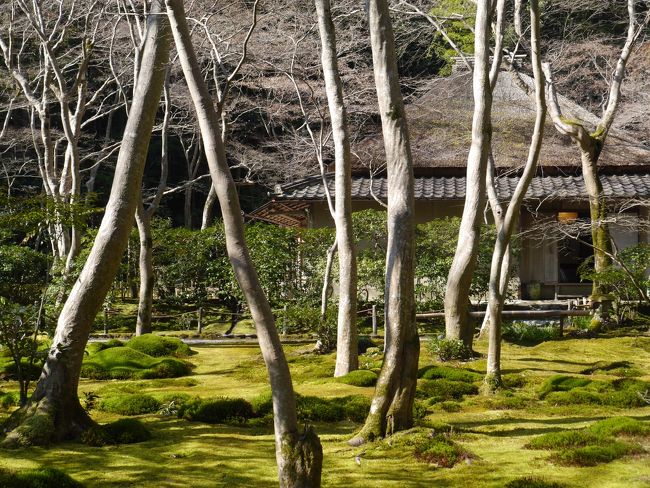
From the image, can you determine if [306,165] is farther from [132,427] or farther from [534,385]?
[132,427]

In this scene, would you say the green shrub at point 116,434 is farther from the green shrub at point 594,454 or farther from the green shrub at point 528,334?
the green shrub at point 528,334

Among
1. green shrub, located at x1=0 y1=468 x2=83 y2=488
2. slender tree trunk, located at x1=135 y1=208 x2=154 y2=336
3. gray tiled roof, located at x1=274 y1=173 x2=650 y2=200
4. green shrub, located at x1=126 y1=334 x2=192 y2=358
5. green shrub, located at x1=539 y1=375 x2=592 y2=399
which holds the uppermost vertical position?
gray tiled roof, located at x1=274 y1=173 x2=650 y2=200

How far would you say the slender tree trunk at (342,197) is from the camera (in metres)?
9.80

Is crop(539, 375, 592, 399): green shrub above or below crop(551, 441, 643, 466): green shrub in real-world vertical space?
above

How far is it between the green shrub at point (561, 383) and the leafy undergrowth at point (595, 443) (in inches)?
84.6

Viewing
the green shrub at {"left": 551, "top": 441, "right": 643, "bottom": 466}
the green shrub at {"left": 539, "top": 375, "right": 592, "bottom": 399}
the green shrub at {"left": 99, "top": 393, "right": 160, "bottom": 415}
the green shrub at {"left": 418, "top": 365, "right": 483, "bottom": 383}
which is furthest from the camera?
the green shrub at {"left": 418, "top": 365, "right": 483, "bottom": 383}

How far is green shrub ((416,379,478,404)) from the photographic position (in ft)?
29.6

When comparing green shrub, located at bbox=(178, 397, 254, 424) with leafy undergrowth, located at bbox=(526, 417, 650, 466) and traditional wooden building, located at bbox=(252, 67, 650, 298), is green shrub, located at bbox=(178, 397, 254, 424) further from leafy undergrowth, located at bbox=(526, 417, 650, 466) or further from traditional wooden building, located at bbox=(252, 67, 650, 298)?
traditional wooden building, located at bbox=(252, 67, 650, 298)

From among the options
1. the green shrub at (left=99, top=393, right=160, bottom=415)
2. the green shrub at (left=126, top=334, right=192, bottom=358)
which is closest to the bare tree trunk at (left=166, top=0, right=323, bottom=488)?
the green shrub at (left=99, top=393, right=160, bottom=415)

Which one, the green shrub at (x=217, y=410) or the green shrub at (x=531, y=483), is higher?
the green shrub at (x=217, y=410)

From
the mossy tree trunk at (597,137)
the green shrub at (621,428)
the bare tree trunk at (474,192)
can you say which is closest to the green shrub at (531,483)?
the green shrub at (621,428)

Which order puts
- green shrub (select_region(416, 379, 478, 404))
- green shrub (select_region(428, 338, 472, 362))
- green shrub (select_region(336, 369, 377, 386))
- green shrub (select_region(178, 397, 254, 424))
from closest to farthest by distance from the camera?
green shrub (select_region(178, 397, 254, 424)), green shrub (select_region(416, 379, 478, 404)), green shrub (select_region(336, 369, 377, 386)), green shrub (select_region(428, 338, 472, 362))

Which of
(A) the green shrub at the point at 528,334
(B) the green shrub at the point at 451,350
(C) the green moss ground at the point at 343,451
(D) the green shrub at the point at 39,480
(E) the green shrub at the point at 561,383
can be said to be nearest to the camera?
(D) the green shrub at the point at 39,480

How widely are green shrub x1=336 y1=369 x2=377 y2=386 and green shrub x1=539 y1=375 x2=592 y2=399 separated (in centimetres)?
204
